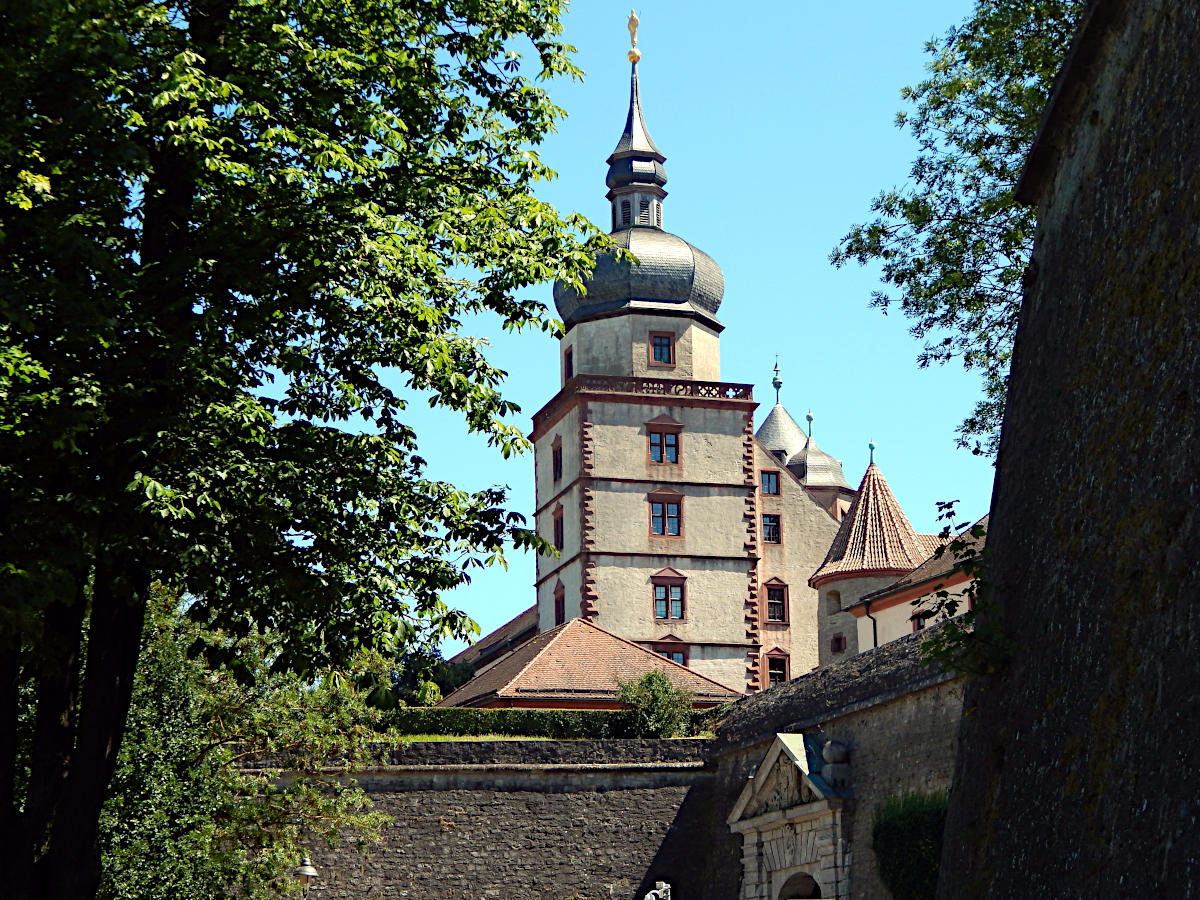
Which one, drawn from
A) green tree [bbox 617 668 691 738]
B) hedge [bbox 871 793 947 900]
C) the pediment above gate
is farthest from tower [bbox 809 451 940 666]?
hedge [bbox 871 793 947 900]

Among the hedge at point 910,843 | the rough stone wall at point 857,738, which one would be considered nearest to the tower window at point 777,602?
the rough stone wall at point 857,738

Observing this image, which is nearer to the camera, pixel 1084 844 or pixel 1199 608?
pixel 1199 608

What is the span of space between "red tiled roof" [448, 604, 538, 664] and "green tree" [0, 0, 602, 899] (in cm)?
5211

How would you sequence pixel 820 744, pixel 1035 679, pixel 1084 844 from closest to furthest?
pixel 1084 844, pixel 1035 679, pixel 820 744

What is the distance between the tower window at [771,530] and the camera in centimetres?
6681

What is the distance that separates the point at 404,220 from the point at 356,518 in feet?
9.05

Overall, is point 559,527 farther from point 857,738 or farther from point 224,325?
point 224,325

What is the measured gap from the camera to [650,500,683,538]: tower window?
59.3m

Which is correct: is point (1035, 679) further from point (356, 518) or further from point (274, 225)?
point (274, 225)

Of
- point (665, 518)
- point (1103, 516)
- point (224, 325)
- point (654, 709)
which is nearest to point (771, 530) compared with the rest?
point (665, 518)

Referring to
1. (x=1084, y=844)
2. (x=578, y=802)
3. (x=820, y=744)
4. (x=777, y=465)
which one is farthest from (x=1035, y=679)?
(x=777, y=465)

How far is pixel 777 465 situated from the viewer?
67875 mm

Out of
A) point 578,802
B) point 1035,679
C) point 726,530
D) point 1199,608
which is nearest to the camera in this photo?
point 1199,608

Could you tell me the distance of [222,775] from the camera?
2777cm
